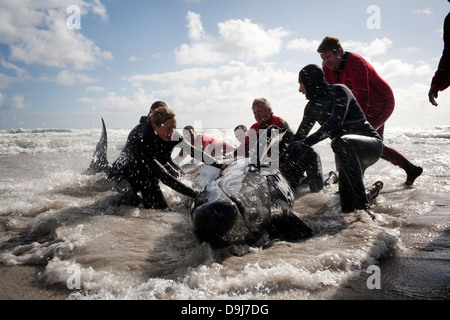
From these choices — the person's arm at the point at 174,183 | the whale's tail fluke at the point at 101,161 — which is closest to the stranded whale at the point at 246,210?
the person's arm at the point at 174,183

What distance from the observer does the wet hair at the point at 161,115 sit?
4625 mm

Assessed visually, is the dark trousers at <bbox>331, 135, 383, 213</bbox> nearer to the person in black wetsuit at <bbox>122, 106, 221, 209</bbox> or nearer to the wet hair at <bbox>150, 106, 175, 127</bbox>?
the person in black wetsuit at <bbox>122, 106, 221, 209</bbox>

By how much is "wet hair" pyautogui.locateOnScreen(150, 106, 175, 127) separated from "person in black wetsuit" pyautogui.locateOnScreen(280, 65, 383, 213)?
1.89m

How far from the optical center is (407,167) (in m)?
5.64

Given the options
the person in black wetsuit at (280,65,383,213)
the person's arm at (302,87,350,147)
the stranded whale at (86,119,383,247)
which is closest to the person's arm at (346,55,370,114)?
the person in black wetsuit at (280,65,383,213)

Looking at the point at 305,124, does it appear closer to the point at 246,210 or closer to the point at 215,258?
the point at 246,210

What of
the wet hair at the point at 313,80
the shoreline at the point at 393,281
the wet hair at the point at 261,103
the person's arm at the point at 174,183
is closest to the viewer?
the shoreline at the point at 393,281

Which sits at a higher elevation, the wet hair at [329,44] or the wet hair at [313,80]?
the wet hair at [329,44]

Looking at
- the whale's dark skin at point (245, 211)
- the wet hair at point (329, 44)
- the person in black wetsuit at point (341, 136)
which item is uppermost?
the wet hair at point (329, 44)

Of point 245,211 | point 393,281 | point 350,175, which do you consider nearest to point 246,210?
point 245,211

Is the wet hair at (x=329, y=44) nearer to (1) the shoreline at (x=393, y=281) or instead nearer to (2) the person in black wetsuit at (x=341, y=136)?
(2) the person in black wetsuit at (x=341, y=136)

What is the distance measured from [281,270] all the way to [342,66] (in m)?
4.26

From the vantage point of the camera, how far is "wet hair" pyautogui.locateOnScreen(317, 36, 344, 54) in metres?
5.01
